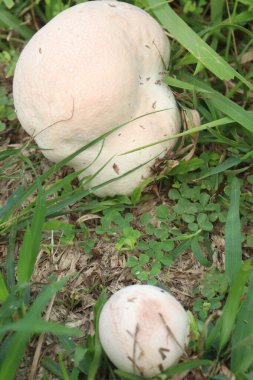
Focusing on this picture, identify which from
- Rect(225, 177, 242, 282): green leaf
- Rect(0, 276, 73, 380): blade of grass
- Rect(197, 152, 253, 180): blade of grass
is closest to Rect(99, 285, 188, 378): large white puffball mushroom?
Rect(0, 276, 73, 380): blade of grass

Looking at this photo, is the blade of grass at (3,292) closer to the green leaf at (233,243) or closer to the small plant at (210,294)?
the small plant at (210,294)

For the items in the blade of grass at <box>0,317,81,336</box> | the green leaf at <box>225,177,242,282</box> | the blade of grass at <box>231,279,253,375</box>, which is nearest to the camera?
the blade of grass at <box>0,317,81,336</box>

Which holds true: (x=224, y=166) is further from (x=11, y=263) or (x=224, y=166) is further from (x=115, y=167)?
(x=11, y=263)

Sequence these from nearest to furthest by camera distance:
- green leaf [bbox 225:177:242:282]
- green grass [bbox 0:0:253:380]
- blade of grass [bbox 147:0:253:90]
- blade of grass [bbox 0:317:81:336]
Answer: blade of grass [bbox 0:317:81:336] → green grass [bbox 0:0:253:380] → green leaf [bbox 225:177:242:282] → blade of grass [bbox 147:0:253:90]

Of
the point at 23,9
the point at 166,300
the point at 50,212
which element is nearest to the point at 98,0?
the point at 23,9

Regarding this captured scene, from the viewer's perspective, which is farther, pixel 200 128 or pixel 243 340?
pixel 200 128

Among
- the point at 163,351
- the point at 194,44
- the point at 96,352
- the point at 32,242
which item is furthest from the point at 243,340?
the point at 194,44

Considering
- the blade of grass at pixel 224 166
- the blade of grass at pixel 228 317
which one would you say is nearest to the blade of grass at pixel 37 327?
the blade of grass at pixel 228 317

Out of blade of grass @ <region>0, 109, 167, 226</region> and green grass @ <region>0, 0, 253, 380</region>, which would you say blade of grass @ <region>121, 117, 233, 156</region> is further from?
blade of grass @ <region>0, 109, 167, 226</region>
